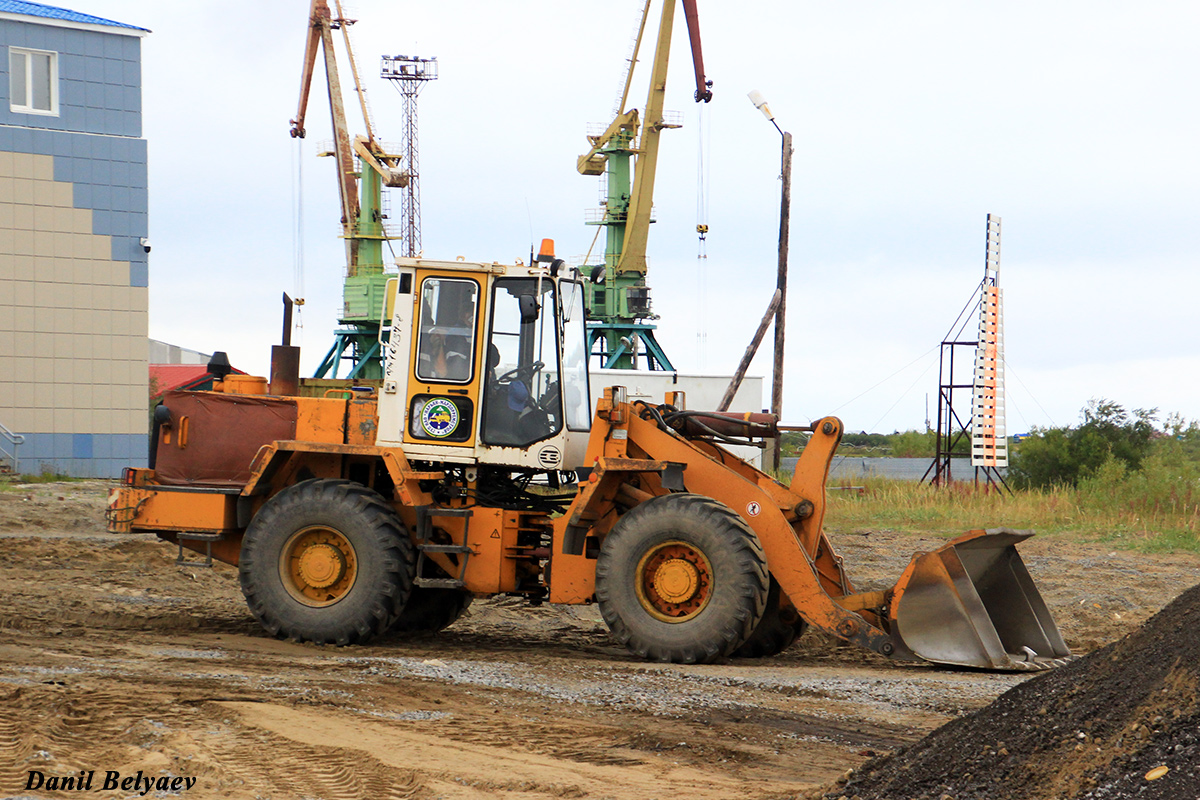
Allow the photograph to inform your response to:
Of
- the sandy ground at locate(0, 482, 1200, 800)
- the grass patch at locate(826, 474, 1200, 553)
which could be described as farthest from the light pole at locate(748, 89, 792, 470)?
the sandy ground at locate(0, 482, 1200, 800)

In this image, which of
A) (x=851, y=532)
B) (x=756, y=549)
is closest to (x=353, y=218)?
(x=851, y=532)

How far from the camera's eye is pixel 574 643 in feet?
32.4

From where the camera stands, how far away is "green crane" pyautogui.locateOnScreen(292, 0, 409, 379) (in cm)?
3581

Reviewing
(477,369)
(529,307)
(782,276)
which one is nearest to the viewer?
(529,307)

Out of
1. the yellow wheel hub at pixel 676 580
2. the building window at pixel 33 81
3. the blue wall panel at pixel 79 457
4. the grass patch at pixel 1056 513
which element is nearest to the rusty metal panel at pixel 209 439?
the yellow wheel hub at pixel 676 580

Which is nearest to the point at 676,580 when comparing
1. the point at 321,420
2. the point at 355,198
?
the point at 321,420

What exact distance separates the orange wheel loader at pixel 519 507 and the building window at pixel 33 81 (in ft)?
55.1

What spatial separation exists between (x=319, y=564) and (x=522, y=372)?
2134 mm

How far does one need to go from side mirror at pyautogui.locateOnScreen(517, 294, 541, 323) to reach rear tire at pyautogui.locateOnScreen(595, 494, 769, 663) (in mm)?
1630

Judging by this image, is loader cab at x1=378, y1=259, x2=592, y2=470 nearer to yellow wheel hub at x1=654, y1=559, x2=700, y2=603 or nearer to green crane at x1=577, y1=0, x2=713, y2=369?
yellow wheel hub at x1=654, y1=559, x2=700, y2=603

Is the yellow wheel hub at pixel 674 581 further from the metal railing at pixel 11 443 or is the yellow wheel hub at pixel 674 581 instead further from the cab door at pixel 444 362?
the metal railing at pixel 11 443

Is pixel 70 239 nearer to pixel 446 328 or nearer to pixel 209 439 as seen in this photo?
pixel 209 439

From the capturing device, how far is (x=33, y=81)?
2380cm

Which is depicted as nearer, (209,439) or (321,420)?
(321,420)
